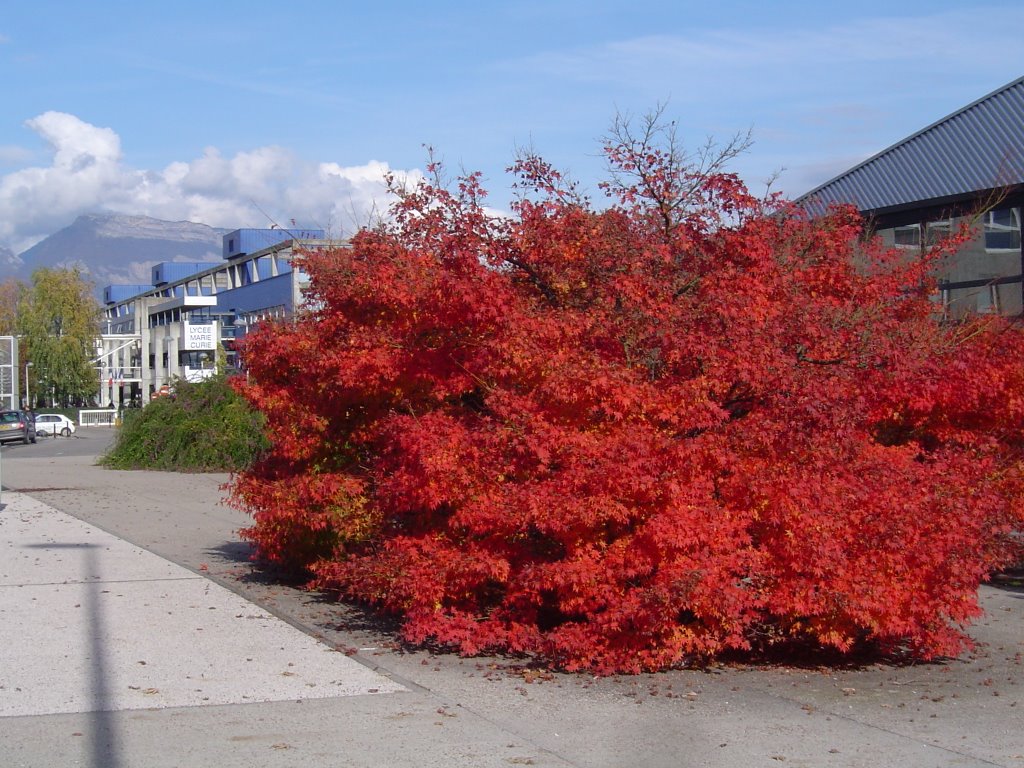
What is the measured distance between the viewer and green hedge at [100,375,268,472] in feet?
96.9

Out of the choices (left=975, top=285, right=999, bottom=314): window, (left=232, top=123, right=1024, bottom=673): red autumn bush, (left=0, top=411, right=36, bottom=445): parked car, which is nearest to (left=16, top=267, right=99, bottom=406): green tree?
(left=0, top=411, right=36, bottom=445): parked car

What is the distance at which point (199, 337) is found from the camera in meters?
60.8

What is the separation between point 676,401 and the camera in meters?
7.96

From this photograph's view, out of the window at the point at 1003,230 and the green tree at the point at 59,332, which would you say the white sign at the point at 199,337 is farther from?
the window at the point at 1003,230

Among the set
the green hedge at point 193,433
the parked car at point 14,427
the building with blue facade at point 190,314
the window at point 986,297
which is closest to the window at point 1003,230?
→ the window at point 986,297

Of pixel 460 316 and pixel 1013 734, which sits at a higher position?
pixel 460 316

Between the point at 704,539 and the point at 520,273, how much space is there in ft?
9.36

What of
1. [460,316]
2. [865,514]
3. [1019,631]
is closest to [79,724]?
[460,316]

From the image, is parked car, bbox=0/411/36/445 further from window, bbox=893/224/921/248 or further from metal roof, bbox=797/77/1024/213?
window, bbox=893/224/921/248

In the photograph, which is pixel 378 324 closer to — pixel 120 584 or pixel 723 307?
pixel 723 307

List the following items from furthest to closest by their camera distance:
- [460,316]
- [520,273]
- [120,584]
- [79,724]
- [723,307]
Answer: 1. [120,584]
2. [520,273]
3. [460,316]
4. [723,307]
5. [79,724]

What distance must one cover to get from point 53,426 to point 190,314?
14243 millimetres

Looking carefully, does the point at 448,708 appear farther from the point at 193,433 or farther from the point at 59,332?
the point at 59,332

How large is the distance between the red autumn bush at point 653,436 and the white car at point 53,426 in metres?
57.9
